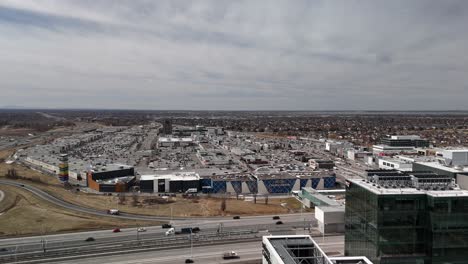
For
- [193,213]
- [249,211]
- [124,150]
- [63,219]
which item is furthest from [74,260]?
[124,150]

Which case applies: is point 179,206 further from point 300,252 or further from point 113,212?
point 300,252

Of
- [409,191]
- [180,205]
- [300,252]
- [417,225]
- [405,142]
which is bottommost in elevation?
[180,205]

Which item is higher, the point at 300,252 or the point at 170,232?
the point at 300,252

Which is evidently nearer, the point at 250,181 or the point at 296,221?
the point at 296,221

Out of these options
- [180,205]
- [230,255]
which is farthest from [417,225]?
[180,205]

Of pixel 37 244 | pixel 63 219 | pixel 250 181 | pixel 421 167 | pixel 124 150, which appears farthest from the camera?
pixel 124 150

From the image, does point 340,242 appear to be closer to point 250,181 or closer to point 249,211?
point 249,211

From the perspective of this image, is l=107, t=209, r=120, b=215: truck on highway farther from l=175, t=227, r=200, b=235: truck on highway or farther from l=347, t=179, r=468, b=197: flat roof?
l=347, t=179, r=468, b=197: flat roof
